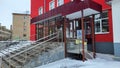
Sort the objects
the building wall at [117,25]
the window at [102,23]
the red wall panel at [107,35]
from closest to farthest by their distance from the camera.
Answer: the building wall at [117,25] < the red wall panel at [107,35] < the window at [102,23]

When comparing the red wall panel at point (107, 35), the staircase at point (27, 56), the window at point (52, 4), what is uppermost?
the window at point (52, 4)

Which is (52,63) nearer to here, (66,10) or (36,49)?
(36,49)

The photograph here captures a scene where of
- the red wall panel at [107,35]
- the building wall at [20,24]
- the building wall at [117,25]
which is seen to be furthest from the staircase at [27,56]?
the building wall at [20,24]

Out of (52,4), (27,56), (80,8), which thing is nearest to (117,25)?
(80,8)

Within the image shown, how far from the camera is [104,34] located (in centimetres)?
1334

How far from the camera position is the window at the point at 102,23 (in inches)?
525

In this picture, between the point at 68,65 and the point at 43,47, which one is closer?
the point at 68,65

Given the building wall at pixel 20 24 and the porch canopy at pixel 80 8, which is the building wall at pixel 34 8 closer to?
the porch canopy at pixel 80 8

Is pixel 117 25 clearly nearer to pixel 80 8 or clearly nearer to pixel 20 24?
pixel 80 8

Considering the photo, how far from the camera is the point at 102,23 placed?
13633 mm

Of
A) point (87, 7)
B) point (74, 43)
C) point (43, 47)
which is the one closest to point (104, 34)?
point (74, 43)

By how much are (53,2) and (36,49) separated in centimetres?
1031

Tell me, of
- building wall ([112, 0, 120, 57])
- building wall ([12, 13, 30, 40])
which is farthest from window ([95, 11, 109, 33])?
building wall ([12, 13, 30, 40])

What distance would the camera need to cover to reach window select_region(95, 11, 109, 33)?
13.3 m
